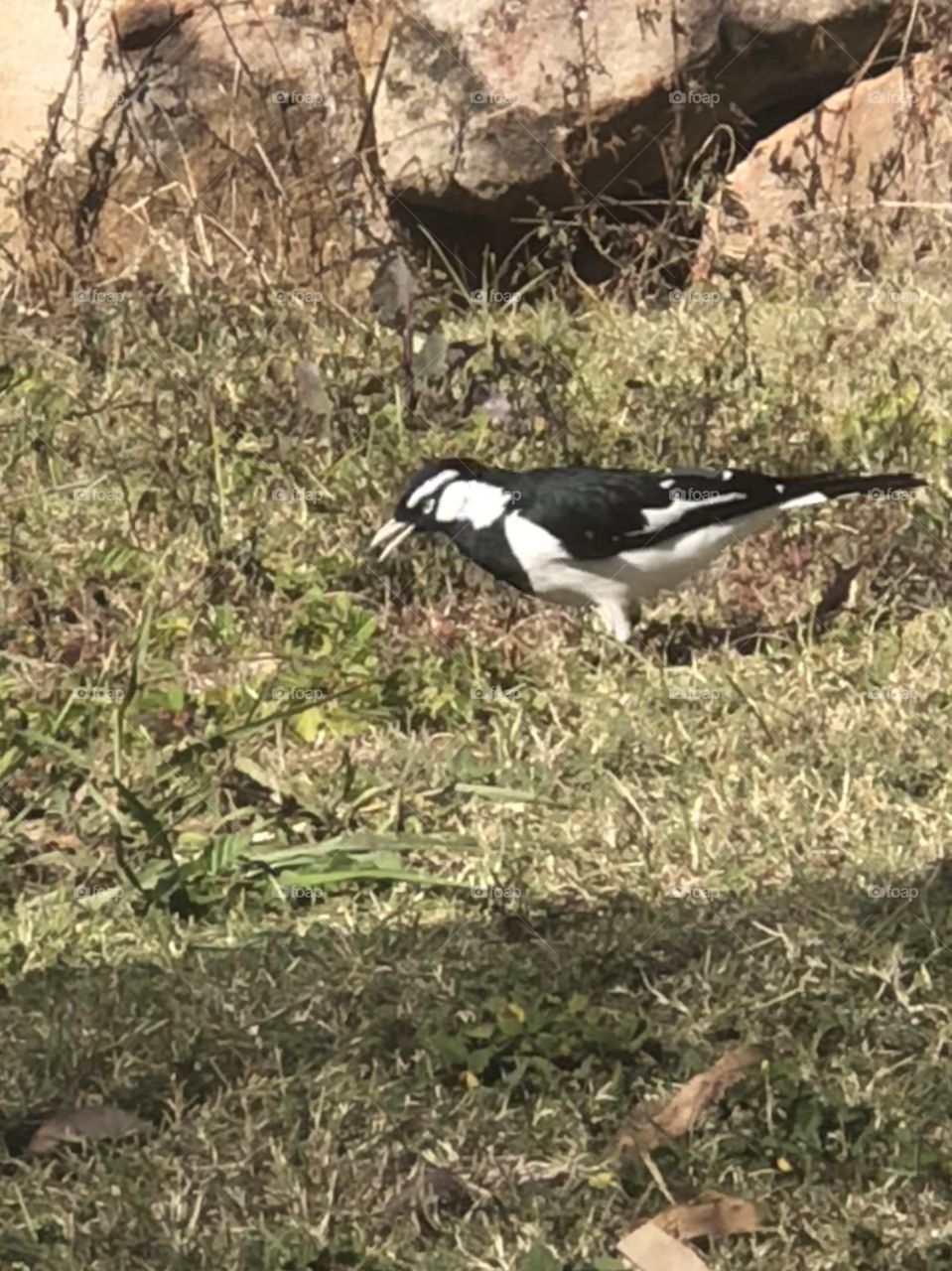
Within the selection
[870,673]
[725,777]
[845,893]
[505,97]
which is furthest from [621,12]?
[845,893]

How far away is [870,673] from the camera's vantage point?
4359mm

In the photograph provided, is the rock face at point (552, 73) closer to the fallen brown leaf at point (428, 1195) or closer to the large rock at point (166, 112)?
the large rock at point (166, 112)

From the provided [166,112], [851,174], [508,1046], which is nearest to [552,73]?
[851,174]

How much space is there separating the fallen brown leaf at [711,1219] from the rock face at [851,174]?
468 centimetres

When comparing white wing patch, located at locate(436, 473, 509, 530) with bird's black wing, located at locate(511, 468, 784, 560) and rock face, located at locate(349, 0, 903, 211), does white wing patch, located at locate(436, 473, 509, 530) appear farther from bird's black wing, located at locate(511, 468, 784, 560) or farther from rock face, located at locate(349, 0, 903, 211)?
rock face, located at locate(349, 0, 903, 211)

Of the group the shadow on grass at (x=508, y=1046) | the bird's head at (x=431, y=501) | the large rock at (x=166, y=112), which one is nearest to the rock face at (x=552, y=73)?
the large rock at (x=166, y=112)

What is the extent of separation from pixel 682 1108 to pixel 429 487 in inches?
86.4

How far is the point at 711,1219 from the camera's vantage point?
2.68m

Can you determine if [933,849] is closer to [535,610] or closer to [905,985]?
[905,985]

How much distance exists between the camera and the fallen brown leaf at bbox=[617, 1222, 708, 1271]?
8.57ft

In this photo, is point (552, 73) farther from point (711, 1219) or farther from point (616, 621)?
point (711, 1219)

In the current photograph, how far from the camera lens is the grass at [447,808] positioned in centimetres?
280

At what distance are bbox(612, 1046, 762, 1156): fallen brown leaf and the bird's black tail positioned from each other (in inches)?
77.0

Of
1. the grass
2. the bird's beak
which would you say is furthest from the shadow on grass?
the bird's beak
